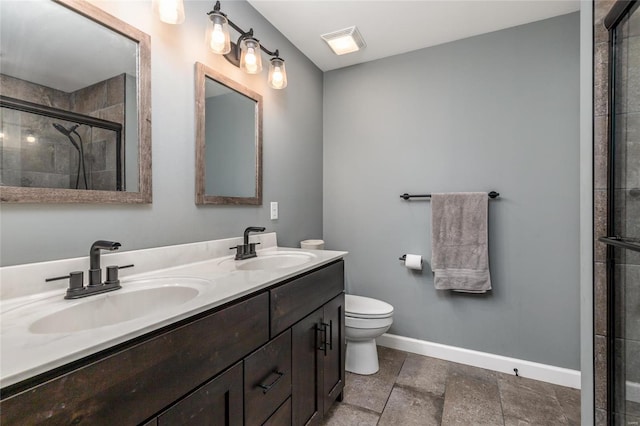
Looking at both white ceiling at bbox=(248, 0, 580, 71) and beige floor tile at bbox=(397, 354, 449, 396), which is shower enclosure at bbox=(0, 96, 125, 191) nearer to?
white ceiling at bbox=(248, 0, 580, 71)

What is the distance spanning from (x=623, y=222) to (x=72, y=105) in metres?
2.01

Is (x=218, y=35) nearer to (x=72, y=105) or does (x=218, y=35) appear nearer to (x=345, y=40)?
(x=72, y=105)

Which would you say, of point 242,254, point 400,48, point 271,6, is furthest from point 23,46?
point 400,48

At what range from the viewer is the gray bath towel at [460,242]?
1.99 meters

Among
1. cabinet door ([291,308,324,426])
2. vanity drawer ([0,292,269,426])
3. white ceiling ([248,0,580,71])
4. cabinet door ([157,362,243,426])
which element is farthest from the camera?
white ceiling ([248,0,580,71])

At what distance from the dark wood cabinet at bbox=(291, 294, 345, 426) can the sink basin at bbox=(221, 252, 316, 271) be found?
282mm

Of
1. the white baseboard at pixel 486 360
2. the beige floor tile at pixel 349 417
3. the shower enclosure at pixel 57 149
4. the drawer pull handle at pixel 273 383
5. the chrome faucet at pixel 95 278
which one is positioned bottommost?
the beige floor tile at pixel 349 417

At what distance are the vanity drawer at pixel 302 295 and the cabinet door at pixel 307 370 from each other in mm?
49

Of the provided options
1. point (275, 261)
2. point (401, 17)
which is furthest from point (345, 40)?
point (275, 261)

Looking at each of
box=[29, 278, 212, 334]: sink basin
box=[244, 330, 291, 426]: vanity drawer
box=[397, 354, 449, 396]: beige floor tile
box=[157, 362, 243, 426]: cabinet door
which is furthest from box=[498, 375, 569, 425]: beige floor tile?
box=[29, 278, 212, 334]: sink basin

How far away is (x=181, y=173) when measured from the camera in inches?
53.2

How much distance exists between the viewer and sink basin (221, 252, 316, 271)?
1.49 m

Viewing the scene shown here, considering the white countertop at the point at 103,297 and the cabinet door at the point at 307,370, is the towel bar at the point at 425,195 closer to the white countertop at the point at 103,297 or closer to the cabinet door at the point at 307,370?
the white countertop at the point at 103,297

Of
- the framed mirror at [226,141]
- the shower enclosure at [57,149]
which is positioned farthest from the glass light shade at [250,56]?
the shower enclosure at [57,149]
